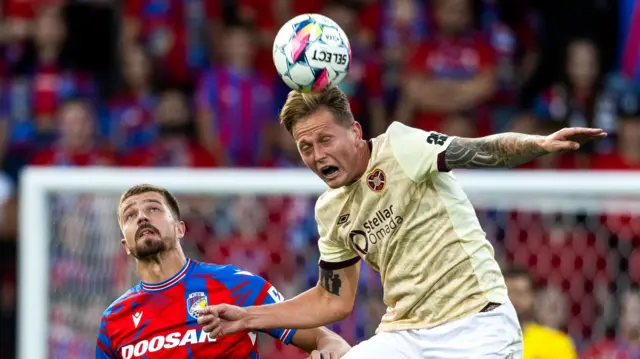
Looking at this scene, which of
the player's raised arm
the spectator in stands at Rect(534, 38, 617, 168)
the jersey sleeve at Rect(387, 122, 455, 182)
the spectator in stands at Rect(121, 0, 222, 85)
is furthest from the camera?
the spectator in stands at Rect(121, 0, 222, 85)

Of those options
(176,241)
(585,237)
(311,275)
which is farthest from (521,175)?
(176,241)

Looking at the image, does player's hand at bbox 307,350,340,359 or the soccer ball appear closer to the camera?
the soccer ball

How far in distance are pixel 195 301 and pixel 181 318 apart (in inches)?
4.1

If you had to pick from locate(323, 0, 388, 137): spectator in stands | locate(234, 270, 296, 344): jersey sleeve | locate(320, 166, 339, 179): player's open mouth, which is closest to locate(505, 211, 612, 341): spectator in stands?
locate(323, 0, 388, 137): spectator in stands

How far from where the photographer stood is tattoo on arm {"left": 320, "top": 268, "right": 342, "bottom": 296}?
599 cm

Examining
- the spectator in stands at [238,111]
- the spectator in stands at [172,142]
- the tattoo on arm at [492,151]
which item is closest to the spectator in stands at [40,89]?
the spectator in stands at [172,142]

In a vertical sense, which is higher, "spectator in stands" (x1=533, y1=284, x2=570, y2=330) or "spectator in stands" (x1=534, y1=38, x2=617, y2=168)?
"spectator in stands" (x1=534, y1=38, x2=617, y2=168)

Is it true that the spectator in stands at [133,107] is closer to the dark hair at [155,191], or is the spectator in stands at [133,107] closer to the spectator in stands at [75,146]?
the spectator in stands at [75,146]

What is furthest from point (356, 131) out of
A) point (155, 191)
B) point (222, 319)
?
point (155, 191)

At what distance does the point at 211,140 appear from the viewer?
10992 millimetres

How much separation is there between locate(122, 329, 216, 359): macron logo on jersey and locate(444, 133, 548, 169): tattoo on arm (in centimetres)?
157

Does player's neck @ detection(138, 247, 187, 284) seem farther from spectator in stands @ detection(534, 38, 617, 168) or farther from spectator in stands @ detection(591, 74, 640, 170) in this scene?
spectator in stands @ detection(534, 38, 617, 168)

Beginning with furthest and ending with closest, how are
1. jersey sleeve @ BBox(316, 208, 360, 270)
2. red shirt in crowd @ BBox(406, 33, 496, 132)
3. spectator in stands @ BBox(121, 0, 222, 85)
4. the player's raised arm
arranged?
1. spectator in stands @ BBox(121, 0, 222, 85)
2. red shirt in crowd @ BBox(406, 33, 496, 132)
3. jersey sleeve @ BBox(316, 208, 360, 270)
4. the player's raised arm

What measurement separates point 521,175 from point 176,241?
2948 millimetres
